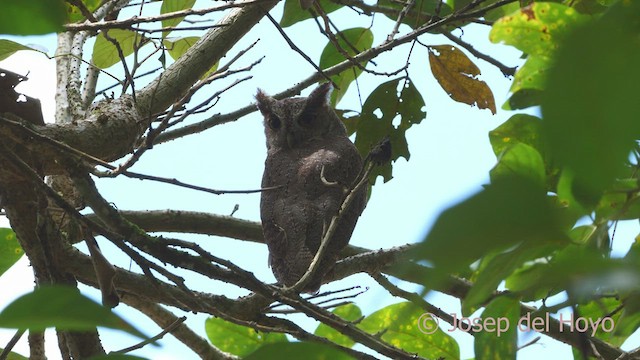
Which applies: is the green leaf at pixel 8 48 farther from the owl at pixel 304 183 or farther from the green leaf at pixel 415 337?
the green leaf at pixel 415 337

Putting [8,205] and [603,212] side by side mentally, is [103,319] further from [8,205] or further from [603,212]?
[8,205]

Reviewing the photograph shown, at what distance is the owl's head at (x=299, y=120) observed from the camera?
19.6 ft

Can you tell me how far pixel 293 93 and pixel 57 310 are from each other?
4.11 m

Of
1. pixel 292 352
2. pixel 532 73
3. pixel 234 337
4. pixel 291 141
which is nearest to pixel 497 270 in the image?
pixel 292 352

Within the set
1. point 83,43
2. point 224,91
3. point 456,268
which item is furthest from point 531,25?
point 83,43

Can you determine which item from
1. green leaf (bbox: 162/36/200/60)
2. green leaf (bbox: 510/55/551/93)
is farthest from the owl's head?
green leaf (bbox: 510/55/551/93)

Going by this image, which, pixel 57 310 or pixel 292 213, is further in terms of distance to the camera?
pixel 292 213

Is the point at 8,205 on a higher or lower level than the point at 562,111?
higher

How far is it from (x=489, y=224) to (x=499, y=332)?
2.01ft

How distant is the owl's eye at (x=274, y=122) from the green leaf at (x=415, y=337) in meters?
4.10

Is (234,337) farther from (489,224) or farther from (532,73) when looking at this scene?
(489,224)

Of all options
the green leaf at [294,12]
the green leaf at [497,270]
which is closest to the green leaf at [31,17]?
the green leaf at [497,270]

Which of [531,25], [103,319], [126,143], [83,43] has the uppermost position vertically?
[83,43]

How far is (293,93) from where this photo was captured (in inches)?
177
